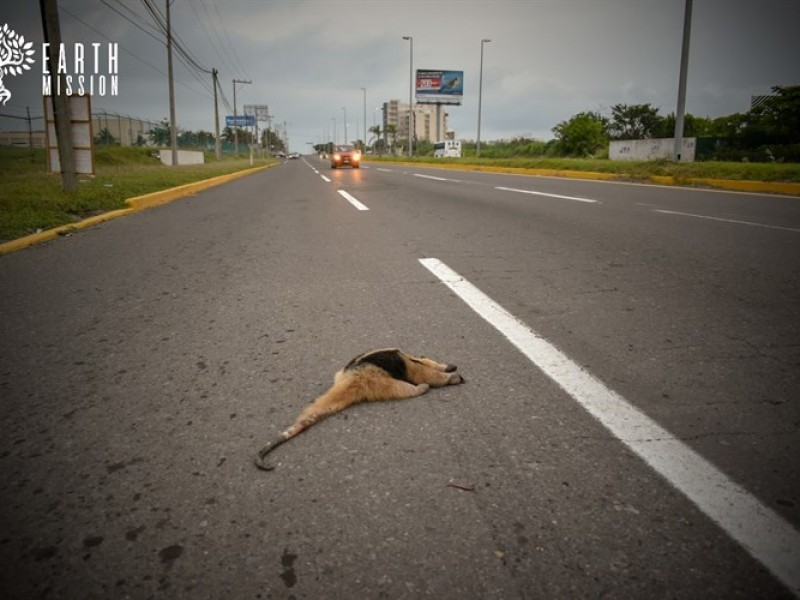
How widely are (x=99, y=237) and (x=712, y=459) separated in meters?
6.94

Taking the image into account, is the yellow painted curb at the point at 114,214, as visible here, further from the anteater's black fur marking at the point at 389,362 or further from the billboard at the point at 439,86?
the billboard at the point at 439,86

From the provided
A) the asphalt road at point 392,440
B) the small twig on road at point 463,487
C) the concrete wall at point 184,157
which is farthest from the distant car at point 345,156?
the small twig on road at point 463,487

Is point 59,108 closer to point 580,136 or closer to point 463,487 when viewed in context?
point 463,487

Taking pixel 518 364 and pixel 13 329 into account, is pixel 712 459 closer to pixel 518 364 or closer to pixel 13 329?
pixel 518 364

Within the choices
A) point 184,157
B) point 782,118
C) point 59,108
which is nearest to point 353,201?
point 59,108

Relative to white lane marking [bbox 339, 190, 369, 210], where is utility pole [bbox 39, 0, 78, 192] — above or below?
above

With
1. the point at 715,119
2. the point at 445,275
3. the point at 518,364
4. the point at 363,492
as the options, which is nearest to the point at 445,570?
the point at 363,492

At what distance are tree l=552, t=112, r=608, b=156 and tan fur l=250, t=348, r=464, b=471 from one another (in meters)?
38.9

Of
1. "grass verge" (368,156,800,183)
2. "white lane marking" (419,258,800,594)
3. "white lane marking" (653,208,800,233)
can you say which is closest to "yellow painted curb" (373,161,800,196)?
"grass verge" (368,156,800,183)

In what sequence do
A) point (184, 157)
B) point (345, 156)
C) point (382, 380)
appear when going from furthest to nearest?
point (184, 157), point (345, 156), point (382, 380)

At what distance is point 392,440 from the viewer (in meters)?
1.82

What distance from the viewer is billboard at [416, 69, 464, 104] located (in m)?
62.9

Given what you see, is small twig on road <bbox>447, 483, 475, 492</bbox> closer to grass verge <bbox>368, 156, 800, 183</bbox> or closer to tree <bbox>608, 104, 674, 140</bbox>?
grass verge <bbox>368, 156, 800, 183</bbox>

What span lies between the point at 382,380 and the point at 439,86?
67503 mm
